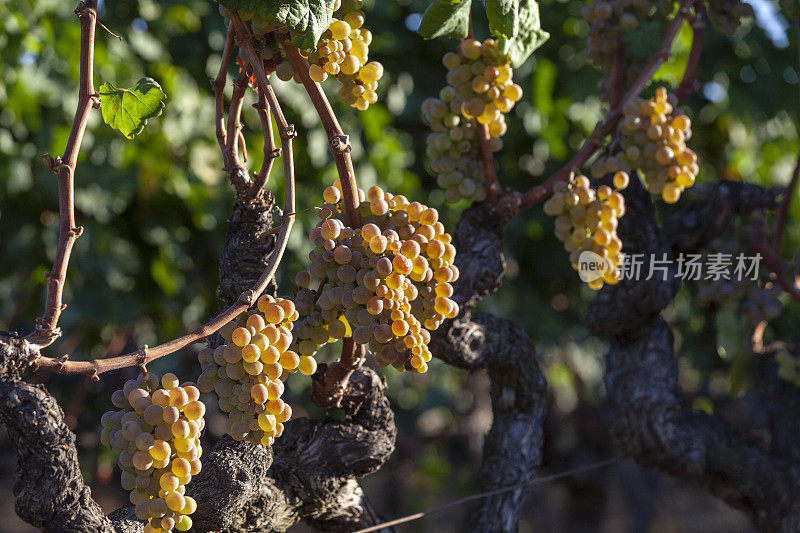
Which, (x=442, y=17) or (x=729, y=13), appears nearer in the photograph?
(x=442, y=17)

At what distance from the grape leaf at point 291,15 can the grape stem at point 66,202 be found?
0.46ft

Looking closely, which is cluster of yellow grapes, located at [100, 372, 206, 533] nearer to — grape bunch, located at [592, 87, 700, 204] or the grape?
the grape

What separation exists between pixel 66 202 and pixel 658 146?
821 mm

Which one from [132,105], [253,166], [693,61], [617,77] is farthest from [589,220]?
[253,166]

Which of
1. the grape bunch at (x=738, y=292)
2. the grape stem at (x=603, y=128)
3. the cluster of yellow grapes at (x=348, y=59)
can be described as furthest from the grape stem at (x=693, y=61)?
the cluster of yellow grapes at (x=348, y=59)

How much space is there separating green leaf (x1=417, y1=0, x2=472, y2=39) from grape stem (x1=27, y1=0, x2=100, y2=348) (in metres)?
0.40

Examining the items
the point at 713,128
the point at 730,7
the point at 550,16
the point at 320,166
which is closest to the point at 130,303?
the point at 320,166

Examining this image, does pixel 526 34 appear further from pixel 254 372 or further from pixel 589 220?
pixel 254 372

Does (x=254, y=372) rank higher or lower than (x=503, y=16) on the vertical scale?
lower

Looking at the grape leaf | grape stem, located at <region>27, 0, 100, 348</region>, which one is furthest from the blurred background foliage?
grape stem, located at <region>27, 0, 100, 348</region>

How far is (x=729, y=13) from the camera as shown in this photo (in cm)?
140

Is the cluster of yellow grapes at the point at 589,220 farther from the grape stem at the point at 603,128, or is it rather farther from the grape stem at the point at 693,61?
the grape stem at the point at 693,61

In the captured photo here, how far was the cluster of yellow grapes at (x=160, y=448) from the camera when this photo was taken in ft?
2.21

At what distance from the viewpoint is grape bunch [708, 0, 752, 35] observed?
4.54 feet
